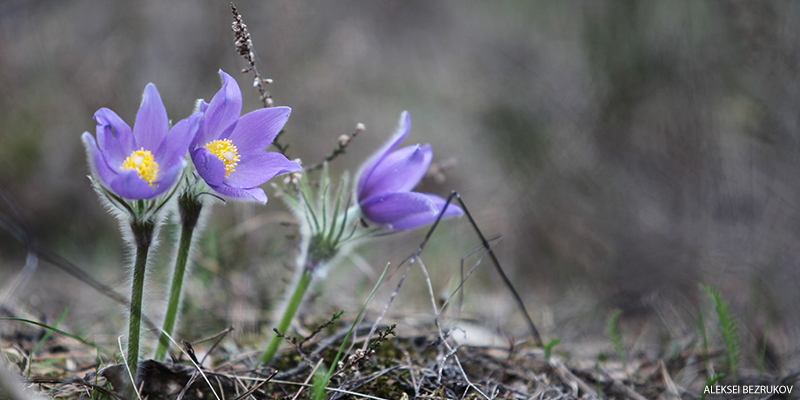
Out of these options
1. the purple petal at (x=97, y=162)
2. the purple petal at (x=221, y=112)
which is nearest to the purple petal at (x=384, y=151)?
the purple petal at (x=221, y=112)

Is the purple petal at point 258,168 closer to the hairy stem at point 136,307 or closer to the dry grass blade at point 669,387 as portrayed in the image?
the hairy stem at point 136,307

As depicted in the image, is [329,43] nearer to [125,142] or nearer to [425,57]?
[425,57]

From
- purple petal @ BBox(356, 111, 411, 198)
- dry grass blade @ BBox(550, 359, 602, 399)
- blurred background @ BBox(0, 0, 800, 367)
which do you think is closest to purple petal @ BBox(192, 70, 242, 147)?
purple petal @ BBox(356, 111, 411, 198)

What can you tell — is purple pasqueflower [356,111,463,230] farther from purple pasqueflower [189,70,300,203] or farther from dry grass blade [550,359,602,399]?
dry grass blade [550,359,602,399]

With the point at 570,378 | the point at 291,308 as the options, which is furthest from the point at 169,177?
the point at 570,378

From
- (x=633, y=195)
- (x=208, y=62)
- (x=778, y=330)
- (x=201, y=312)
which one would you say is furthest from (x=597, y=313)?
(x=208, y=62)

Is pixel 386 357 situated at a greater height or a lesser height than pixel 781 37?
lesser
